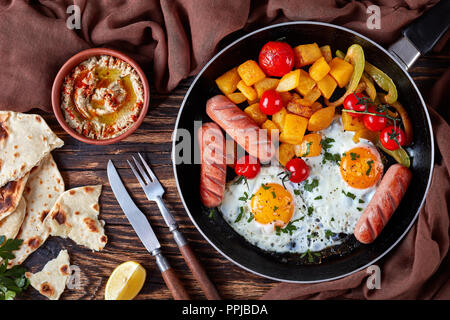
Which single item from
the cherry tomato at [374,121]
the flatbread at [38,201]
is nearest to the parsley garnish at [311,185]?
the cherry tomato at [374,121]

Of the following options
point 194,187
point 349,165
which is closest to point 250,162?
point 194,187

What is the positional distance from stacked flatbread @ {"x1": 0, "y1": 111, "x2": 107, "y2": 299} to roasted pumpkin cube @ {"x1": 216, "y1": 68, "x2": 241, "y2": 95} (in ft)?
4.75

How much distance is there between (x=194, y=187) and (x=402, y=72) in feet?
6.59

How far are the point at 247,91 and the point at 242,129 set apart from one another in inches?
14.5

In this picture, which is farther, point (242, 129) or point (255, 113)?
point (255, 113)

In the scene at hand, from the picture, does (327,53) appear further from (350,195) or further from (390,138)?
(350,195)

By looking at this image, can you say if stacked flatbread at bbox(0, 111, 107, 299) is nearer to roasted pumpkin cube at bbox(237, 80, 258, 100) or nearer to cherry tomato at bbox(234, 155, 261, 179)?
cherry tomato at bbox(234, 155, 261, 179)

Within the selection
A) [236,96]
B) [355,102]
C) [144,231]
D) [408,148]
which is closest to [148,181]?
[144,231]

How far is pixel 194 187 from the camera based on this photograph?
3457mm

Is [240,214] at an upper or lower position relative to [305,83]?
lower

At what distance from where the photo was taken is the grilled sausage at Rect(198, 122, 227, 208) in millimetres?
3250

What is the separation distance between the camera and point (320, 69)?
3.24 m

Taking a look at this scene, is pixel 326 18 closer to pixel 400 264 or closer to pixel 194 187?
pixel 194 187

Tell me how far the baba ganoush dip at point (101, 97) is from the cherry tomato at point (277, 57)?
1.10 meters
